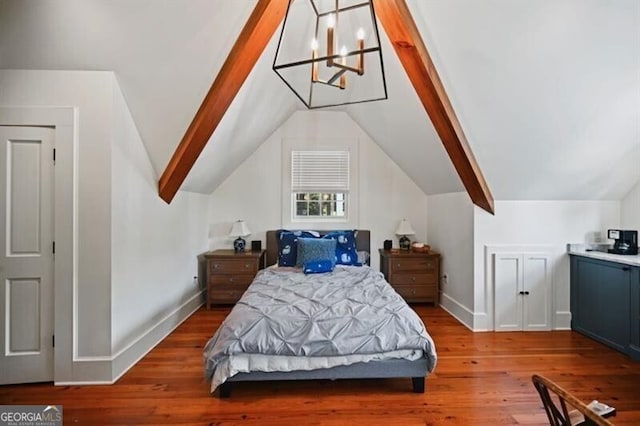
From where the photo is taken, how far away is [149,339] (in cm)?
Answer: 304

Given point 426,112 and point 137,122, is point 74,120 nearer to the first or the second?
point 137,122

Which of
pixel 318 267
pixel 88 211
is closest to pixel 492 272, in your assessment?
pixel 318 267

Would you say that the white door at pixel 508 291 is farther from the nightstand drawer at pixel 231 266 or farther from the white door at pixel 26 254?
the white door at pixel 26 254

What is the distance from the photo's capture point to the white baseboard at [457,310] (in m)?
3.64

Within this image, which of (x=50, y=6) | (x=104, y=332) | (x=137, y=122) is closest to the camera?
(x=50, y=6)

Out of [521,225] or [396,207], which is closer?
[521,225]

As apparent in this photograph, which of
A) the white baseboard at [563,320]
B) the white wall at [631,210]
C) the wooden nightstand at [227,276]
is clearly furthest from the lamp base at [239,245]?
the white wall at [631,210]

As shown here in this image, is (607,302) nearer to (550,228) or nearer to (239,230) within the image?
(550,228)

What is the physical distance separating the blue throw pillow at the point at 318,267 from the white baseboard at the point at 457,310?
5.21 feet

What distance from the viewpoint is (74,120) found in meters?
2.44

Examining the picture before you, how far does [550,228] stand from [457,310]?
4.54 feet

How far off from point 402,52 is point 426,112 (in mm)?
679

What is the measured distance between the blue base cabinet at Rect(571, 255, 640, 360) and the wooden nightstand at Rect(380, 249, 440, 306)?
146cm

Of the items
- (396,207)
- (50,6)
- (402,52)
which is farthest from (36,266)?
(396,207)
